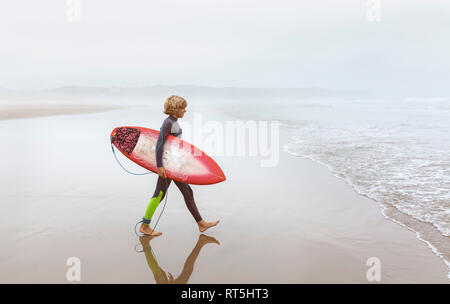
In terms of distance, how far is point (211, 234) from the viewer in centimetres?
429

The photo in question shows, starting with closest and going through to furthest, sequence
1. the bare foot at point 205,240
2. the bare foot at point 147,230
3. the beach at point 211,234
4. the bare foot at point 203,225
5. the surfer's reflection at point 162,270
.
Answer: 1. the surfer's reflection at point 162,270
2. the beach at point 211,234
3. the bare foot at point 205,240
4. the bare foot at point 147,230
5. the bare foot at point 203,225

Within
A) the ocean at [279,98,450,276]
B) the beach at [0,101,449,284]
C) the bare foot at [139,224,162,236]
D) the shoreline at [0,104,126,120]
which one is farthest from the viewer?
the shoreline at [0,104,126,120]

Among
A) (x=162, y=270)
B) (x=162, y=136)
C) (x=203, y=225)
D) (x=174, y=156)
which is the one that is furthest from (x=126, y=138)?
(x=162, y=270)

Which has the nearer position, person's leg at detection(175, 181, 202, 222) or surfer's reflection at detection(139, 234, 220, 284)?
surfer's reflection at detection(139, 234, 220, 284)

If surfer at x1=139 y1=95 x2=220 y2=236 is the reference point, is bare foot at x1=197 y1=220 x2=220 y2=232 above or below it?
below

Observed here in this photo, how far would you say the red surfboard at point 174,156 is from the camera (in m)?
4.34

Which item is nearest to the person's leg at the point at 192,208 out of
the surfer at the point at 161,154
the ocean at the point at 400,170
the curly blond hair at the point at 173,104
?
the surfer at the point at 161,154

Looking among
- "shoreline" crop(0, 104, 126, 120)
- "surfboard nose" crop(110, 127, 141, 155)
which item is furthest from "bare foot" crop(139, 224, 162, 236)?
"shoreline" crop(0, 104, 126, 120)

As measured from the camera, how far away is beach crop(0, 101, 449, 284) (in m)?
3.36

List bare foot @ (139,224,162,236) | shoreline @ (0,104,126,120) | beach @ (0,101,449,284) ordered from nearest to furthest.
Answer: beach @ (0,101,449,284) → bare foot @ (139,224,162,236) → shoreline @ (0,104,126,120)

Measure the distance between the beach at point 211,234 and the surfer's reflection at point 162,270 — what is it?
1 cm

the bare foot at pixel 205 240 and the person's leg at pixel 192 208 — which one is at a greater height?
the person's leg at pixel 192 208

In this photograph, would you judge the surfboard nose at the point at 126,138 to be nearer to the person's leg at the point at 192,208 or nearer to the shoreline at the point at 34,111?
the person's leg at the point at 192,208

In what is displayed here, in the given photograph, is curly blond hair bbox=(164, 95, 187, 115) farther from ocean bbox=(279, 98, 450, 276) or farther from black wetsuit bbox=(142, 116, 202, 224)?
ocean bbox=(279, 98, 450, 276)
